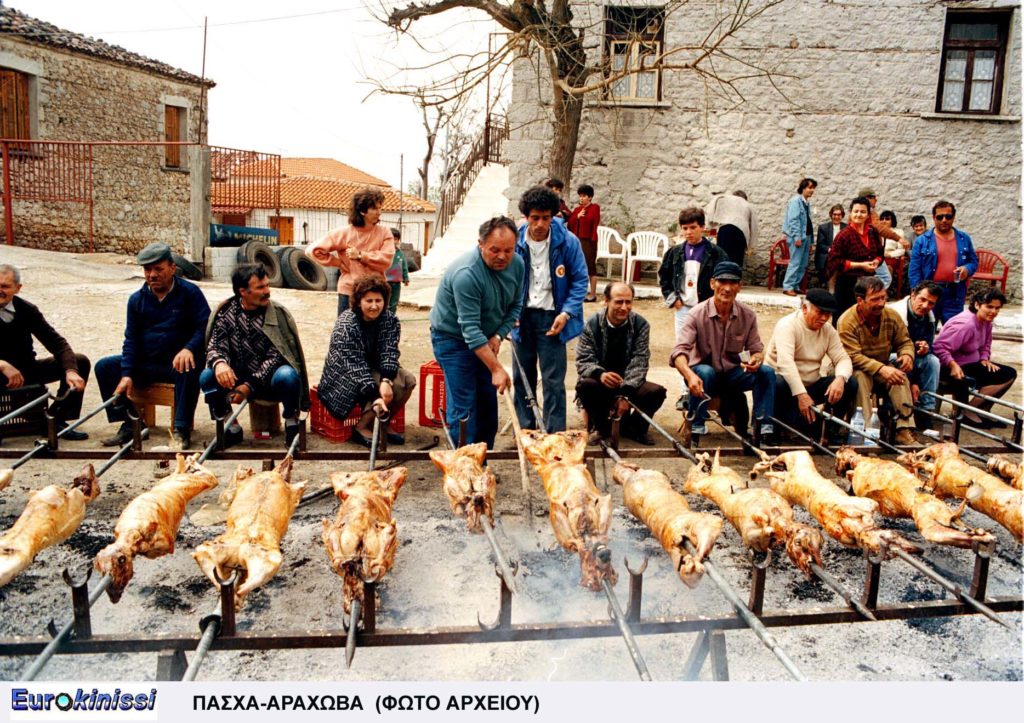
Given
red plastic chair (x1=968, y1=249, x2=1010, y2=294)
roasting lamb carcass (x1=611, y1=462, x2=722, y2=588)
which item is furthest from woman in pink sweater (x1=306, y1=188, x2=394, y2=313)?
red plastic chair (x1=968, y1=249, x2=1010, y2=294)

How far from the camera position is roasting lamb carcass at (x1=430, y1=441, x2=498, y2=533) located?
3.53 m

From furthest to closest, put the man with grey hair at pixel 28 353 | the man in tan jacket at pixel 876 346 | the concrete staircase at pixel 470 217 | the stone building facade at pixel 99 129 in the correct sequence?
the stone building facade at pixel 99 129 → the concrete staircase at pixel 470 217 → the man in tan jacket at pixel 876 346 → the man with grey hair at pixel 28 353

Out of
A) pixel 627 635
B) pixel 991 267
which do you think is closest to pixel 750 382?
pixel 627 635

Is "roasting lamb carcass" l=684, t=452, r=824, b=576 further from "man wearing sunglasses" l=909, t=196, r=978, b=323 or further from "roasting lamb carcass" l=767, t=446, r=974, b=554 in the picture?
"man wearing sunglasses" l=909, t=196, r=978, b=323

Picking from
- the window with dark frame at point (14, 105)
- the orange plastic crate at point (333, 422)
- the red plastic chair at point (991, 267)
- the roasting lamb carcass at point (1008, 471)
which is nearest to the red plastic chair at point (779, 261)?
the red plastic chair at point (991, 267)

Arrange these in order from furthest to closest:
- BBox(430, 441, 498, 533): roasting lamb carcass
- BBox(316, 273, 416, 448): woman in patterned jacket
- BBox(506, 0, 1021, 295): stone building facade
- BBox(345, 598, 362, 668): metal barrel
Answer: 1. BBox(506, 0, 1021, 295): stone building facade
2. BBox(316, 273, 416, 448): woman in patterned jacket
3. BBox(430, 441, 498, 533): roasting lamb carcass
4. BBox(345, 598, 362, 668): metal barrel

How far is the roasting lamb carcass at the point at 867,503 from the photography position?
3.24m

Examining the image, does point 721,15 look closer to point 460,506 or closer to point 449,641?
point 460,506

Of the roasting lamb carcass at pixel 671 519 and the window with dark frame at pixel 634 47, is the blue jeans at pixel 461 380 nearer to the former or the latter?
the roasting lamb carcass at pixel 671 519

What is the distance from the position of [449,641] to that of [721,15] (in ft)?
44.7

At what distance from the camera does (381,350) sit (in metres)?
5.97

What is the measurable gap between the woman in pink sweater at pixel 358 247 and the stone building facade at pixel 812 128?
7264 millimetres

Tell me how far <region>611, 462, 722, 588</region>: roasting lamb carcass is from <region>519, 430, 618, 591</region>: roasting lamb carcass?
24 cm

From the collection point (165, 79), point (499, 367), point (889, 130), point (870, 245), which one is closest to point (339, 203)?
point (165, 79)
